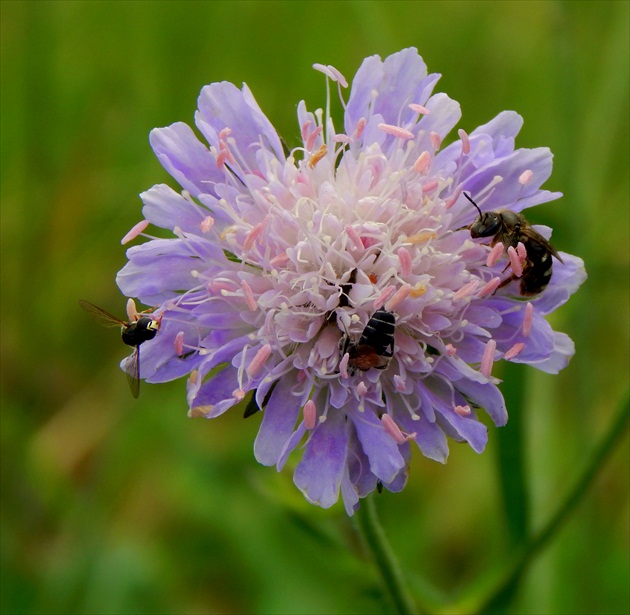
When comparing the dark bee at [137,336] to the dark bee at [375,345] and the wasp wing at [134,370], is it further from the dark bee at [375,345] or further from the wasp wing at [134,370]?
the dark bee at [375,345]

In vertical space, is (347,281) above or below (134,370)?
above

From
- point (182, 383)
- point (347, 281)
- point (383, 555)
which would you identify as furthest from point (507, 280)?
point (182, 383)

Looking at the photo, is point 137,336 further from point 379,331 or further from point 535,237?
point 535,237

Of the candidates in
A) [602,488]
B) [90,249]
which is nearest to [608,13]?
[602,488]

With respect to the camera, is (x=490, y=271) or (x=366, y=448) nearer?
(x=366, y=448)

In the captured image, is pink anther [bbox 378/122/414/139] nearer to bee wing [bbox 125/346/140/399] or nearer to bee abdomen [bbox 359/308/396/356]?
bee abdomen [bbox 359/308/396/356]

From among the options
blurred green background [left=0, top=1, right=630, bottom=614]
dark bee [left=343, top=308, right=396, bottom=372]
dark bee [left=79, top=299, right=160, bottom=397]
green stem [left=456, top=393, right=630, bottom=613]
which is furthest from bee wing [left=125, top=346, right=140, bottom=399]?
green stem [left=456, top=393, right=630, bottom=613]

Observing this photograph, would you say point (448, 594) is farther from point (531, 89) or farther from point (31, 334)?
point (531, 89)
